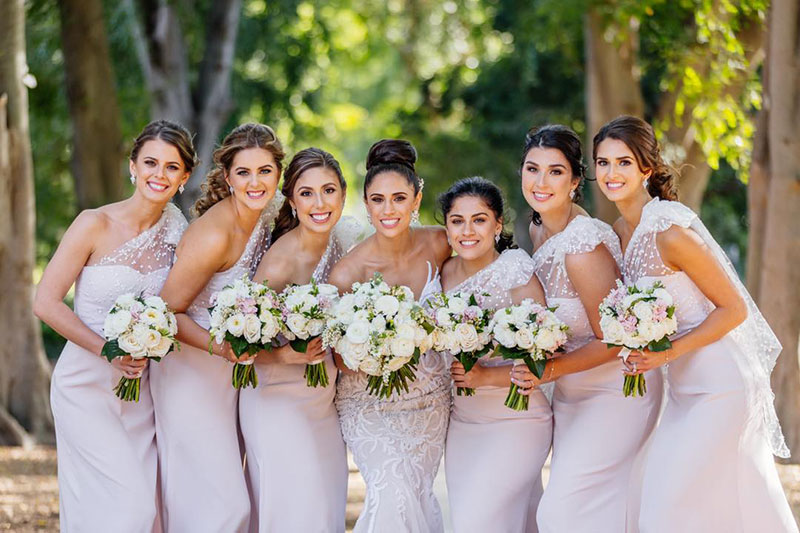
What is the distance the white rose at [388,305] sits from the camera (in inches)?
224

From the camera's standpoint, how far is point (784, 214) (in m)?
9.28

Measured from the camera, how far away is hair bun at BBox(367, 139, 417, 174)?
21.7 ft

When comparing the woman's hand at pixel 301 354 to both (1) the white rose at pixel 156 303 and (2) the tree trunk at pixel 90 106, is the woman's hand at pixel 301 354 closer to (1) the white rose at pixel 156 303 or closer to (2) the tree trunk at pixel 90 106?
(1) the white rose at pixel 156 303

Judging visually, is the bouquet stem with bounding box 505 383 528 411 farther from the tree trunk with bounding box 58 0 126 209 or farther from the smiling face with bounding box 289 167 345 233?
the tree trunk with bounding box 58 0 126 209

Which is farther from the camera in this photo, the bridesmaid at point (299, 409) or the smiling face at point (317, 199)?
the smiling face at point (317, 199)

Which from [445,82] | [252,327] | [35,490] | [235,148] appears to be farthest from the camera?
[445,82]

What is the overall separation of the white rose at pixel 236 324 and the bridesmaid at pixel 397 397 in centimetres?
78

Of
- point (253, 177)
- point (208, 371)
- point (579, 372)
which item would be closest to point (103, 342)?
point (208, 371)

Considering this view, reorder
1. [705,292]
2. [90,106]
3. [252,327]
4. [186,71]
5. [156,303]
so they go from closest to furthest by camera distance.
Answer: [705,292], [252,327], [156,303], [90,106], [186,71]

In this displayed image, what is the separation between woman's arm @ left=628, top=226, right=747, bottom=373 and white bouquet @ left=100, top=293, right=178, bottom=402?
99.3 inches

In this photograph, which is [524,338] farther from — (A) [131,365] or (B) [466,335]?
(A) [131,365]

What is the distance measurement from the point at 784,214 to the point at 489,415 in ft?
14.7

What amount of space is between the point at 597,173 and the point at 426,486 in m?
2.00

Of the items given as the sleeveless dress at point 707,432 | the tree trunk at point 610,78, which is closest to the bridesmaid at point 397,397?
the sleeveless dress at point 707,432
